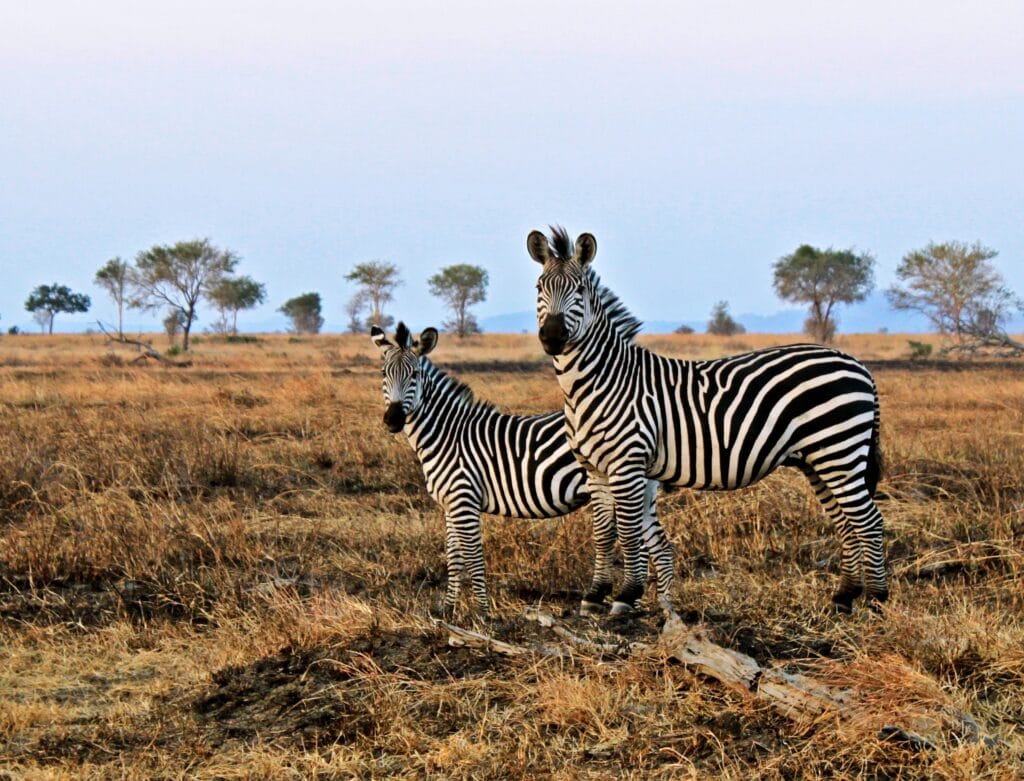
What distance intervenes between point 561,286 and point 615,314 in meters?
0.68

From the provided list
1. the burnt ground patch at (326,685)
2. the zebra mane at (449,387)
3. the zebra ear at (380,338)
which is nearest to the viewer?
the burnt ground patch at (326,685)

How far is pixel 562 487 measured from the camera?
22.1 feet

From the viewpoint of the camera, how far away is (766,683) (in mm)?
4582

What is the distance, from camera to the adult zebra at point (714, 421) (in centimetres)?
627

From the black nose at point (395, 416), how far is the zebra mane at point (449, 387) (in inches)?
15.8

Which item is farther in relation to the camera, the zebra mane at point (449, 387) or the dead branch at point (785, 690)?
the zebra mane at point (449, 387)

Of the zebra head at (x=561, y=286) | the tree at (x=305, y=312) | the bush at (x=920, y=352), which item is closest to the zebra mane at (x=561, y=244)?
the zebra head at (x=561, y=286)

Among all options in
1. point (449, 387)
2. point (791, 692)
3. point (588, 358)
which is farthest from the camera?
point (449, 387)

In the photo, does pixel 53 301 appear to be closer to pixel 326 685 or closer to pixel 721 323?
pixel 721 323

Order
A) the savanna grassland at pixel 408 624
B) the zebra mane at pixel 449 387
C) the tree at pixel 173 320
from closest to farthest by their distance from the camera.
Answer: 1. the savanna grassland at pixel 408 624
2. the zebra mane at pixel 449 387
3. the tree at pixel 173 320

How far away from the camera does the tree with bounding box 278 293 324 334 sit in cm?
7431

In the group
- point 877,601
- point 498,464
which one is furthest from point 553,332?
point 877,601

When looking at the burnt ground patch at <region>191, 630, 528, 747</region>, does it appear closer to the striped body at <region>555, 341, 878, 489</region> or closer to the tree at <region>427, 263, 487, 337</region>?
the striped body at <region>555, 341, 878, 489</region>

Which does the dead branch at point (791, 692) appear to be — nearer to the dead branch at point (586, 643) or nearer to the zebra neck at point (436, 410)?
the dead branch at point (586, 643)
